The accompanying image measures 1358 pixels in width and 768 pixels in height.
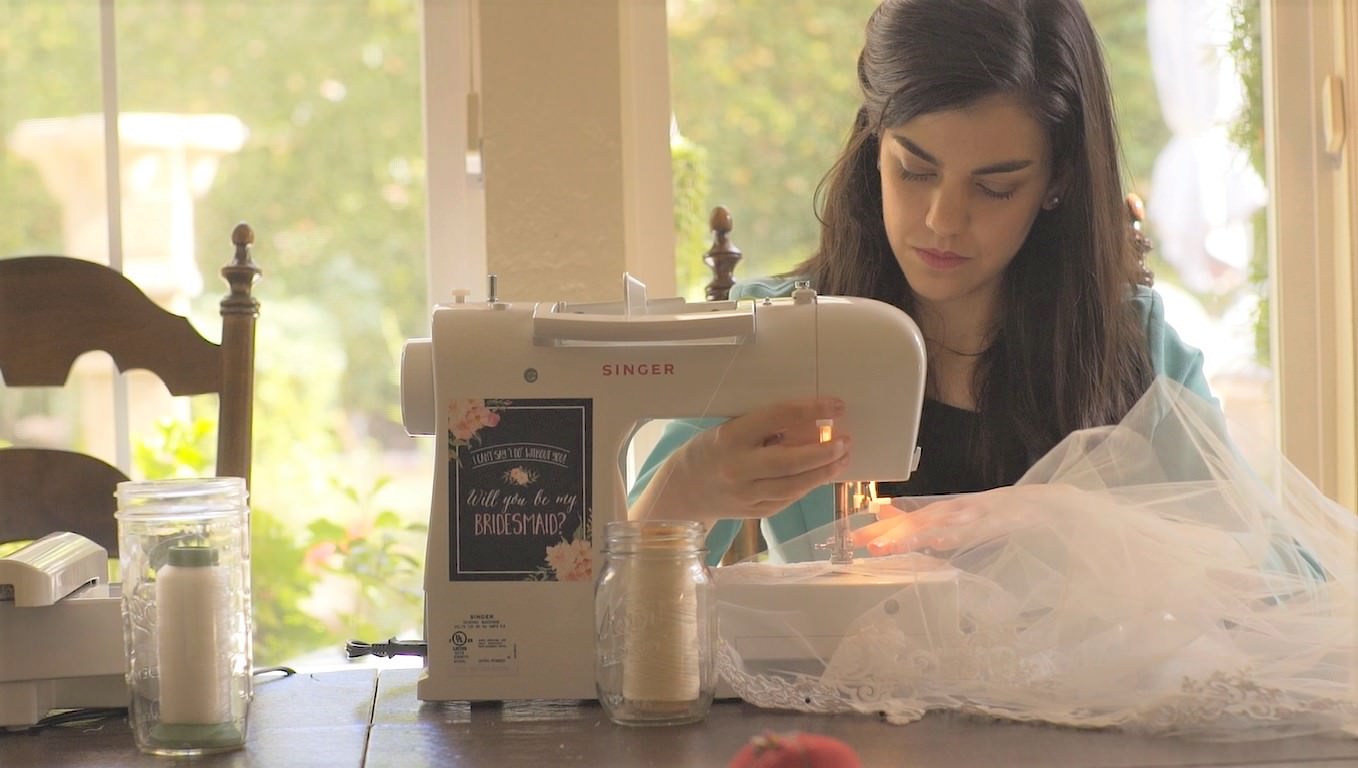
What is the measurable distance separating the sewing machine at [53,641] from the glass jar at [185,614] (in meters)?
0.13

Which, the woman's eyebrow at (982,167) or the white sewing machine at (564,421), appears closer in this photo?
the white sewing machine at (564,421)

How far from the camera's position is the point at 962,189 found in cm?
163

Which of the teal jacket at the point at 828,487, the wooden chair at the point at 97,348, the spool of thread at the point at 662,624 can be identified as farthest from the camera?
the teal jacket at the point at 828,487

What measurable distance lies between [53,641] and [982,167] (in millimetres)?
1101

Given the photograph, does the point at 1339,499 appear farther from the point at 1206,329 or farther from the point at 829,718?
the point at 829,718

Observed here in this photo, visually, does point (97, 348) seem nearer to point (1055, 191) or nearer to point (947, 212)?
point (947, 212)

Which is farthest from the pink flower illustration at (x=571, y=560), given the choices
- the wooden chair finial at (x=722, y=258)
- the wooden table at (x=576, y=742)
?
the wooden chair finial at (x=722, y=258)

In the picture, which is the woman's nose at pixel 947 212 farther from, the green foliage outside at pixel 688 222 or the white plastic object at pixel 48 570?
the white plastic object at pixel 48 570

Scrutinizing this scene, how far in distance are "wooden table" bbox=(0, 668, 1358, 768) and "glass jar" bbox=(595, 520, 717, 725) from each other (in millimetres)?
21

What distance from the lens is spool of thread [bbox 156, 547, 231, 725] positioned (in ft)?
3.56

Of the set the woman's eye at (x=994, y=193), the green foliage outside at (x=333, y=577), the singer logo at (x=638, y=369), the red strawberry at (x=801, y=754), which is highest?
the woman's eye at (x=994, y=193)

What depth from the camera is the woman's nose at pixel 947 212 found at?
1.63 m

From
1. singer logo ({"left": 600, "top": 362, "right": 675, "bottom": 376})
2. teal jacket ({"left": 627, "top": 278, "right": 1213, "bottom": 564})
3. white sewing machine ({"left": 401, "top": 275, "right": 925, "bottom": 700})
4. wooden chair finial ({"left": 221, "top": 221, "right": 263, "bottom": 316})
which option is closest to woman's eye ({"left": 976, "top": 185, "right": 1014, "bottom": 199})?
teal jacket ({"left": 627, "top": 278, "right": 1213, "bottom": 564})

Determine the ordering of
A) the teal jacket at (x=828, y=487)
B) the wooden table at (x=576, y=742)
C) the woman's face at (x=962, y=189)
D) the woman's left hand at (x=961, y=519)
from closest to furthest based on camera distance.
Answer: the wooden table at (x=576, y=742) → the woman's left hand at (x=961, y=519) → the woman's face at (x=962, y=189) → the teal jacket at (x=828, y=487)
